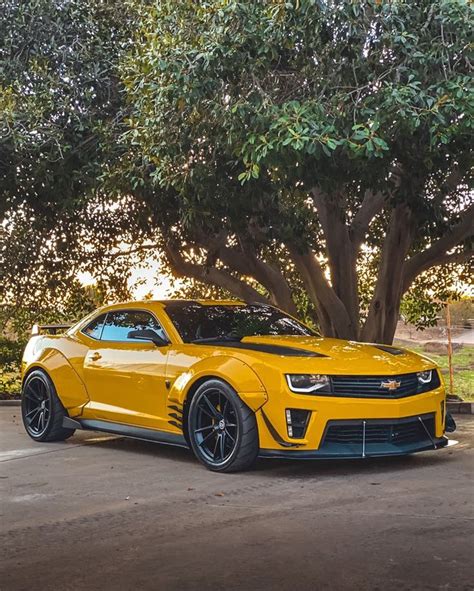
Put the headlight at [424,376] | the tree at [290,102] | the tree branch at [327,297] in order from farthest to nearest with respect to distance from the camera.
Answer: the tree branch at [327,297], the tree at [290,102], the headlight at [424,376]

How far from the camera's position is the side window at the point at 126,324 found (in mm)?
9664

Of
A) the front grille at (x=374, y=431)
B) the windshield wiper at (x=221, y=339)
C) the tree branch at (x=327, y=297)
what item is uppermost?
the tree branch at (x=327, y=297)

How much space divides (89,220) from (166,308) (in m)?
7.29

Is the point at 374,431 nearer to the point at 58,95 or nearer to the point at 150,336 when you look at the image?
the point at 150,336

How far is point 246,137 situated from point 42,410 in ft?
12.4

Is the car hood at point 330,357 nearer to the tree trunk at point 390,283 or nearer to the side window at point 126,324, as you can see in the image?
the side window at point 126,324

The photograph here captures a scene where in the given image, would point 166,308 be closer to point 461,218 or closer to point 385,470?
point 385,470

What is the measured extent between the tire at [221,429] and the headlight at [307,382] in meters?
0.44

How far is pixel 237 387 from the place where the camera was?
815 centimetres

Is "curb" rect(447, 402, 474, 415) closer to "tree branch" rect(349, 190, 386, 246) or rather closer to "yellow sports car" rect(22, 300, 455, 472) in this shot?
"tree branch" rect(349, 190, 386, 246)

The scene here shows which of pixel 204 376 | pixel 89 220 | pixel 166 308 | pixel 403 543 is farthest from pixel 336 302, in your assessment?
pixel 403 543

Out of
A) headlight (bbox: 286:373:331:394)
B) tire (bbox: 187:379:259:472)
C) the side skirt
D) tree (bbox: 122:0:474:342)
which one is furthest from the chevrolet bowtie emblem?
tree (bbox: 122:0:474:342)

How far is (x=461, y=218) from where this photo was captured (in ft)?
52.9

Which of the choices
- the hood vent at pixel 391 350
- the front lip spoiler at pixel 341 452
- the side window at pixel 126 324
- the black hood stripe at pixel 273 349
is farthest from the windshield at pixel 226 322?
the front lip spoiler at pixel 341 452
